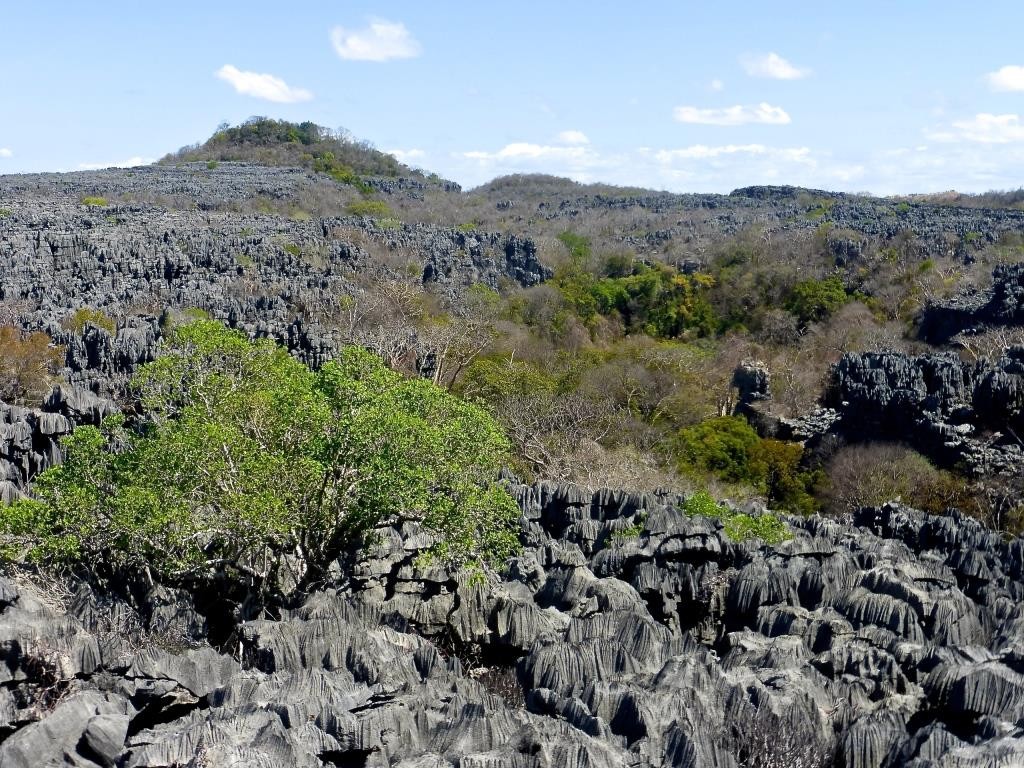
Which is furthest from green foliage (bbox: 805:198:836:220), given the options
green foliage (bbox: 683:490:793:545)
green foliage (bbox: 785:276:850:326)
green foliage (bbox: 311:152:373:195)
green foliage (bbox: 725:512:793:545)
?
green foliage (bbox: 725:512:793:545)

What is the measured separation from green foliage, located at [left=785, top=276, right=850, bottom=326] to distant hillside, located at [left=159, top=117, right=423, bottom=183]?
195 ft

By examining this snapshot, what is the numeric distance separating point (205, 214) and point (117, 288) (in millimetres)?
25350

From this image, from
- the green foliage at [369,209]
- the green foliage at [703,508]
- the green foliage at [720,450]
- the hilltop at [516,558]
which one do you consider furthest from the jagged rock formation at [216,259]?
the green foliage at [703,508]

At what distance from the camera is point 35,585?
1305 centimetres

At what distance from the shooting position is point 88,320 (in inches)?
1655

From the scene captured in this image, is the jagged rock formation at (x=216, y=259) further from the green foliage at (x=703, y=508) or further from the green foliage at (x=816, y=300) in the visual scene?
the green foliage at (x=703, y=508)

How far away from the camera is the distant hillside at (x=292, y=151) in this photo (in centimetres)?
10825

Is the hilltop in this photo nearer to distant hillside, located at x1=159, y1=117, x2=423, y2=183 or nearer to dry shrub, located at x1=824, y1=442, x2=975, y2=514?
dry shrub, located at x1=824, y1=442, x2=975, y2=514

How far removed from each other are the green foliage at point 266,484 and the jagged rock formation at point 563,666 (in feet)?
2.72

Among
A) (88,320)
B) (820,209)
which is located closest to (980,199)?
(820,209)

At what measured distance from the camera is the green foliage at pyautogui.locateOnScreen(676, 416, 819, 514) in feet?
98.5

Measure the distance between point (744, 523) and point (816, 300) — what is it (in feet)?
126

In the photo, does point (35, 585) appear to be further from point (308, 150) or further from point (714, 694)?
point (308, 150)

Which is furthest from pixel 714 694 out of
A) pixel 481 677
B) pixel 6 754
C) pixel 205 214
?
pixel 205 214
